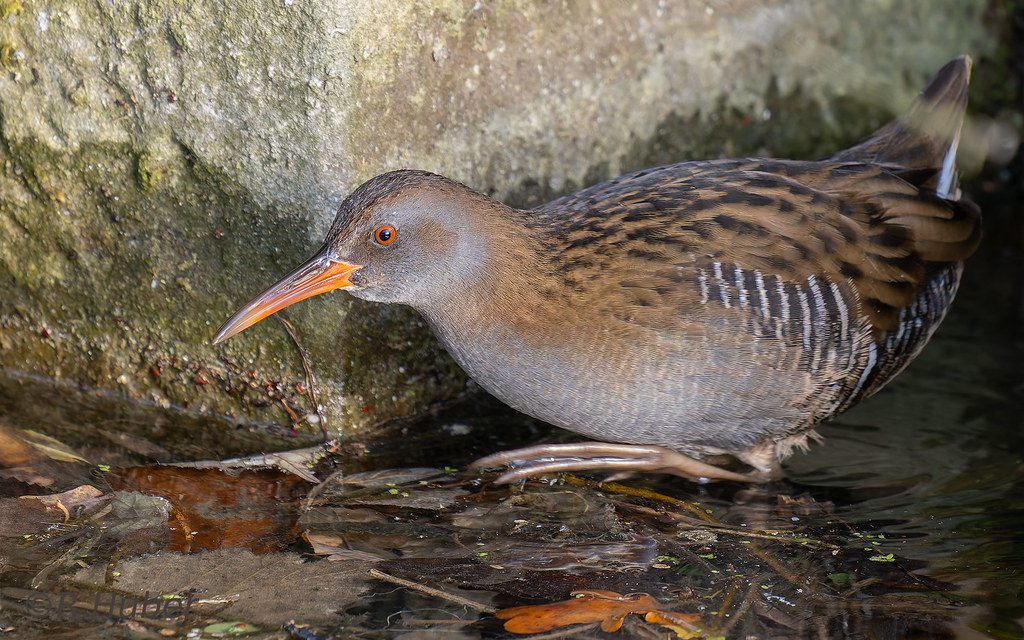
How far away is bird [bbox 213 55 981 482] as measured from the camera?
10.6 ft

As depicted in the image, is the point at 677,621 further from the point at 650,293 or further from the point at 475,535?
the point at 650,293

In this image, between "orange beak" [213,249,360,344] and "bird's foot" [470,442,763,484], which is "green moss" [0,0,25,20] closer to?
"orange beak" [213,249,360,344]

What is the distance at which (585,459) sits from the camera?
3.62 m

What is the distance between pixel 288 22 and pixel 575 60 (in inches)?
50.0

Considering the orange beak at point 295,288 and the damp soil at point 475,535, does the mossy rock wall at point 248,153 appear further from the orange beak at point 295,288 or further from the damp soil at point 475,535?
the orange beak at point 295,288

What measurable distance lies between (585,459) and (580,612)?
0.98 meters

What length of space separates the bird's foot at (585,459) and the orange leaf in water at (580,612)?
78 cm

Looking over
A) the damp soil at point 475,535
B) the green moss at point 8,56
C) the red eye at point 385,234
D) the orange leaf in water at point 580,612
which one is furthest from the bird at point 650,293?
the green moss at point 8,56

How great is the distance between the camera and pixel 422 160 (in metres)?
3.77

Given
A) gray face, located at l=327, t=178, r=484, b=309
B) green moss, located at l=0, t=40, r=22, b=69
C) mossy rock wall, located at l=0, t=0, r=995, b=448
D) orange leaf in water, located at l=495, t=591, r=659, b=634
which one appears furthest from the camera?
green moss, located at l=0, t=40, r=22, b=69

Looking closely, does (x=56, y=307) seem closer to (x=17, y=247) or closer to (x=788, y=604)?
(x=17, y=247)

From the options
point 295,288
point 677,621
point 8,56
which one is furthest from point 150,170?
point 677,621

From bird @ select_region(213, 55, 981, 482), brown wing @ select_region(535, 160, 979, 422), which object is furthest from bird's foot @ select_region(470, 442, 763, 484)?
brown wing @ select_region(535, 160, 979, 422)

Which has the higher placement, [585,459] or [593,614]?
[585,459]
